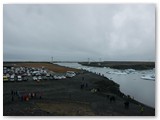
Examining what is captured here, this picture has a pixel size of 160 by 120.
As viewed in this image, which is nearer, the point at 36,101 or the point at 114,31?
the point at 114,31

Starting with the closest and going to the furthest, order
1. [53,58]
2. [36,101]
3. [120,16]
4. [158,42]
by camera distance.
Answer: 1. [158,42]
2. [120,16]
3. [53,58]
4. [36,101]

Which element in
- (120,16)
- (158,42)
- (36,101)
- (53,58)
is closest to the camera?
(158,42)

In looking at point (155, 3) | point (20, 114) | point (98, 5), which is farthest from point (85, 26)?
point (20, 114)

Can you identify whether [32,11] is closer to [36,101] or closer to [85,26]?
[85,26]

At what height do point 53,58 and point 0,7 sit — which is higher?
point 0,7

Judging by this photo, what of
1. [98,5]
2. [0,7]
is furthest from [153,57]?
[0,7]

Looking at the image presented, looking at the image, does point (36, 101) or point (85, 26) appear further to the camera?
point (36, 101)

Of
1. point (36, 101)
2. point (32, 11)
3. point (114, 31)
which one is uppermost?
point (32, 11)

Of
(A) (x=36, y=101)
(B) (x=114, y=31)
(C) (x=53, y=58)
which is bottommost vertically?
(A) (x=36, y=101)

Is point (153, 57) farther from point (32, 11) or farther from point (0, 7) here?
point (0, 7)
